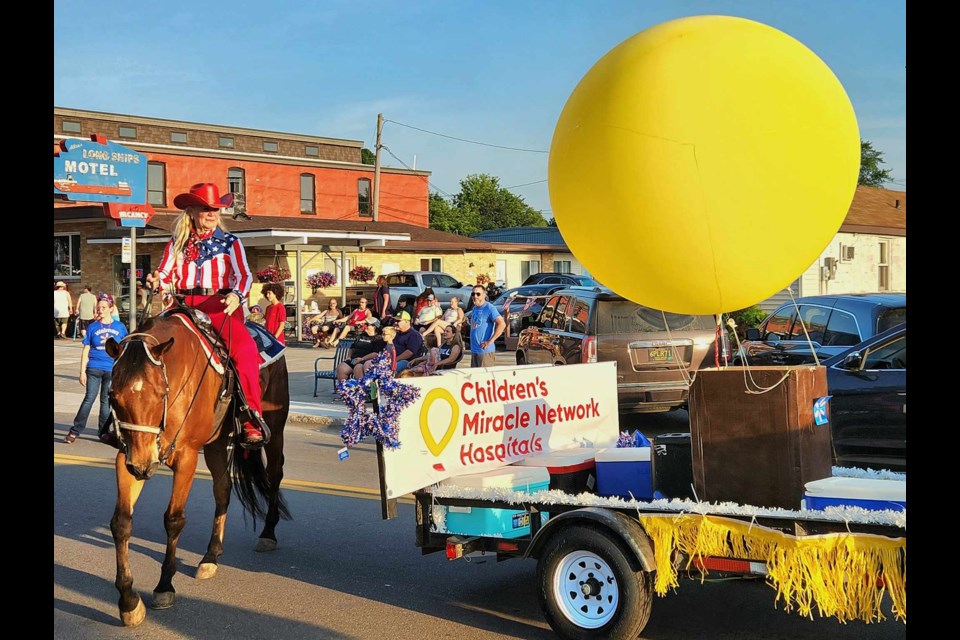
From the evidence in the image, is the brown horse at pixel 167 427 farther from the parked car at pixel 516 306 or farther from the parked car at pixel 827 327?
the parked car at pixel 516 306

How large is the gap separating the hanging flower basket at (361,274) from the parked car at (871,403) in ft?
97.5

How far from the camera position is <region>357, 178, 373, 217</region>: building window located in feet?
163

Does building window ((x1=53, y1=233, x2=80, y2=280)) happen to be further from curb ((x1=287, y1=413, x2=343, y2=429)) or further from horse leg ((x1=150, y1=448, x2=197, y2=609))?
horse leg ((x1=150, y1=448, x2=197, y2=609))

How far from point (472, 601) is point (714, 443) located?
206 centimetres

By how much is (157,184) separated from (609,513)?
41.3m

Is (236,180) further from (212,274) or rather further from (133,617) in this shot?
(133,617)

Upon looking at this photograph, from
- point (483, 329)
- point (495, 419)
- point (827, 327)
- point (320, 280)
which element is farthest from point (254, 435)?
point (320, 280)

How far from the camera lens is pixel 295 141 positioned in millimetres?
59719

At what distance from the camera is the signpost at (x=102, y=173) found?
25891 millimetres

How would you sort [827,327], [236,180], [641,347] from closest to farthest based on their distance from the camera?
1. [827,327]
2. [641,347]
3. [236,180]

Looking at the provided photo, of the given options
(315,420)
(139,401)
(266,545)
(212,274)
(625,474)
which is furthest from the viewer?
(315,420)

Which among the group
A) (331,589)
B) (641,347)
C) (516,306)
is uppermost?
(516,306)

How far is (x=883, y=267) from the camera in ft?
105
